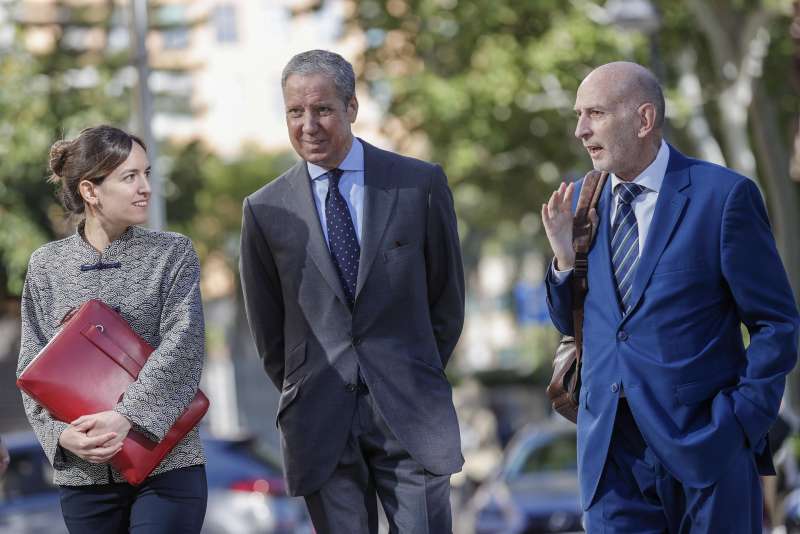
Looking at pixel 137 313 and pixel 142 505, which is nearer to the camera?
pixel 142 505

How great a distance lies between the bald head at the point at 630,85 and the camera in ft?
17.6

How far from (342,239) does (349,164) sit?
278 millimetres

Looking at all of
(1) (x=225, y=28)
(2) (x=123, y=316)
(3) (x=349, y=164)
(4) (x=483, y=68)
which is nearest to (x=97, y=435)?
(2) (x=123, y=316)

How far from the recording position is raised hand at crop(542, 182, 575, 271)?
539cm

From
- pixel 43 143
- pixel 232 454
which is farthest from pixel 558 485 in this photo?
pixel 43 143

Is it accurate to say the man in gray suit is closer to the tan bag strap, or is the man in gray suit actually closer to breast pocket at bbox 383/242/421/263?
breast pocket at bbox 383/242/421/263

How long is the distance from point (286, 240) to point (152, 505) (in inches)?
40.3

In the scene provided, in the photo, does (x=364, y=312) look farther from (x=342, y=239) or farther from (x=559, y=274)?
(x=559, y=274)

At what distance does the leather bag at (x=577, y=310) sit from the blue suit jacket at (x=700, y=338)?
11 centimetres

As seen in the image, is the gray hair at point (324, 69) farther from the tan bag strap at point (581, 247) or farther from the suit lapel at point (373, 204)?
the tan bag strap at point (581, 247)

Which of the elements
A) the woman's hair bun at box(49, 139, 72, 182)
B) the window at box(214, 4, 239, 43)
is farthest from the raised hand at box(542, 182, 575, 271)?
the window at box(214, 4, 239, 43)

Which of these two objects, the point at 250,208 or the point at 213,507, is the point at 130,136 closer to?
the point at 250,208

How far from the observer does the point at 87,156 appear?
5508 millimetres

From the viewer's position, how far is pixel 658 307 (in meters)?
5.22
